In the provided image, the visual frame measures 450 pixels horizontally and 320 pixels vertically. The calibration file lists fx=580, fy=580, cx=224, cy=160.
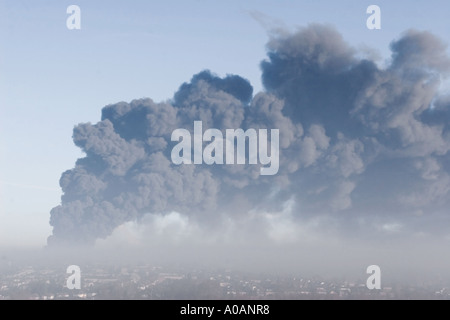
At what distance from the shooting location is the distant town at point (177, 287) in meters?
51.5

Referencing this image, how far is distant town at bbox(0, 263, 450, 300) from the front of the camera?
51500mm

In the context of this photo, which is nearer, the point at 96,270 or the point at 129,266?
the point at 96,270

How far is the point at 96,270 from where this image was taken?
71688 mm

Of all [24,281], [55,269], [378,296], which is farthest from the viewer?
[55,269]

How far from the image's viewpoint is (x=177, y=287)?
5388 cm
